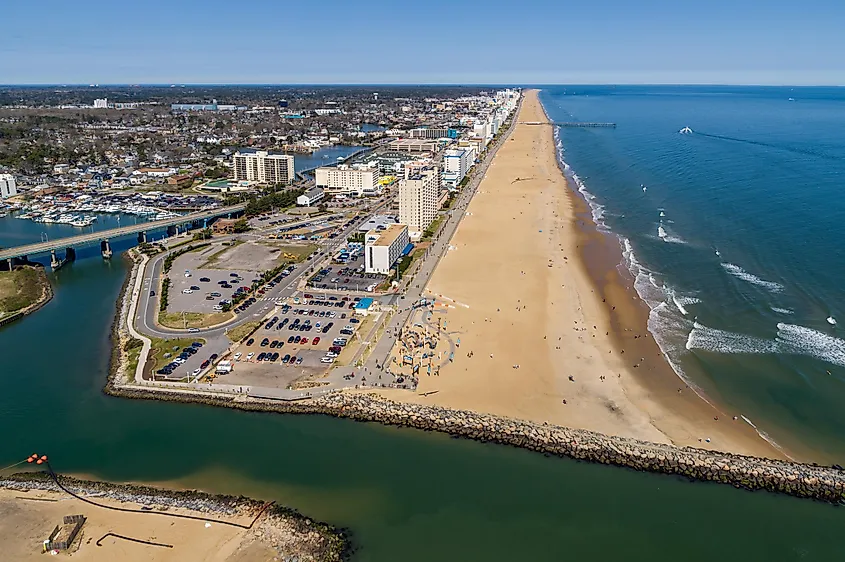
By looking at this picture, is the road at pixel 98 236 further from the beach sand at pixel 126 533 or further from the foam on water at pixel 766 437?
the foam on water at pixel 766 437

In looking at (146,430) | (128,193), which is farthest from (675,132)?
(146,430)

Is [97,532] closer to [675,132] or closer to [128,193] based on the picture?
[128,193]

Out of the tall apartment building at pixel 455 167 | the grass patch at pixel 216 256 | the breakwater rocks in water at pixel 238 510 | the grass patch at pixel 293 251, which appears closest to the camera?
the breakwater rocks in water at pixel 238 510

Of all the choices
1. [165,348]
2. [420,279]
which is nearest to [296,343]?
[165,348]

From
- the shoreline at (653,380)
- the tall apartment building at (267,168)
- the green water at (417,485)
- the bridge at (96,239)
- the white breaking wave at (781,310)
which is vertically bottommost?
the green water at (417,485)

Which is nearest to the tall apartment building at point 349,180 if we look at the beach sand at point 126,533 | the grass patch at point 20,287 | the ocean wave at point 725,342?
the grass patch at point 20,287

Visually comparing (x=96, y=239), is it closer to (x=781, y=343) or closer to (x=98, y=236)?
(x=98, y=236)

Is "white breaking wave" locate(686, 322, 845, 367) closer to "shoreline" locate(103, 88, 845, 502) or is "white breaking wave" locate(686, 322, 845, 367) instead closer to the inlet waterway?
"shoreline" locate(103, 88, 845, 502)
